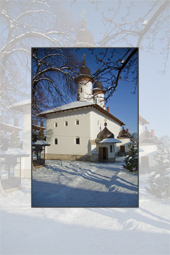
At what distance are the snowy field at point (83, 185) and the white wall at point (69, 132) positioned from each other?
20cm

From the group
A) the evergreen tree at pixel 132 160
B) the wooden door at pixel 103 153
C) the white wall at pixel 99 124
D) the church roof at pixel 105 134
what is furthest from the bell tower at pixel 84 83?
the evergreen tree at pixel 132 160

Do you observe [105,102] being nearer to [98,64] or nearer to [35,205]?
[98,64]

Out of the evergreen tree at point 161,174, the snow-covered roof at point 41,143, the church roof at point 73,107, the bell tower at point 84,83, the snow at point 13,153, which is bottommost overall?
the evergreen tree at point 161,174

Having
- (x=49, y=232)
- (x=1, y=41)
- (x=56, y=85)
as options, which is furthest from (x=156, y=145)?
(x=1, y=41)

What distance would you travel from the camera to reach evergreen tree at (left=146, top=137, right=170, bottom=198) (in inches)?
132

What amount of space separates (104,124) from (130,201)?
1.24 metres

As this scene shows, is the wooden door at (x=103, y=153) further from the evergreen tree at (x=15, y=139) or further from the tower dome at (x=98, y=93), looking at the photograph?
the evergreen tree at (x=15, y=139)

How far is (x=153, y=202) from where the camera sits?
315cm

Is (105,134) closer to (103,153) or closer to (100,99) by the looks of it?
(103,153)

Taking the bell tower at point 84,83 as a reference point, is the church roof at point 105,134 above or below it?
below

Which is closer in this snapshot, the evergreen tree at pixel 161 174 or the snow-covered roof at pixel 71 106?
the snow-covered roof at pixel 71 106

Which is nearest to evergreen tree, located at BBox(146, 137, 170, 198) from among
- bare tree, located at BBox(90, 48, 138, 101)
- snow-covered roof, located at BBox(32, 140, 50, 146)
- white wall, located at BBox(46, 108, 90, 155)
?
bare tree, located at BBox(90, 48, 138, 101)

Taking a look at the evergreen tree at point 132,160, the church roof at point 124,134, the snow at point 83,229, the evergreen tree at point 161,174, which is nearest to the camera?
the snow at point 83,229

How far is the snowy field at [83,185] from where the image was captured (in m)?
2.70
